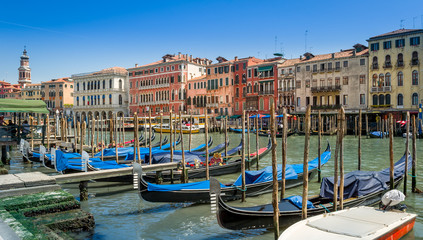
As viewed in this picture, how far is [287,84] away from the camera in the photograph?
33.0m

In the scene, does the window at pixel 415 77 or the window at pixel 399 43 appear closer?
the window at pixel 415 77

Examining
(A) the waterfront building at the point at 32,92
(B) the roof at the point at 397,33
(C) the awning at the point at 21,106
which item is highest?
(B) the roof at the point at 397,33

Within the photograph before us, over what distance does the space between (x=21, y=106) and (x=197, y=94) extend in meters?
28.4

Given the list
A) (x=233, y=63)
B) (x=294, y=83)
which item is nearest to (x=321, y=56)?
(x=294, y=83)

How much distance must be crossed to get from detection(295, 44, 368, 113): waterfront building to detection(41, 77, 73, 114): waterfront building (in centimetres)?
3596

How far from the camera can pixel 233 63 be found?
121ft

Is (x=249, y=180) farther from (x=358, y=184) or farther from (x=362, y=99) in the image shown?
(x=362, y=99)

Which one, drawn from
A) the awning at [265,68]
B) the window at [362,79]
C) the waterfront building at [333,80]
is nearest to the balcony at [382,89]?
the waterfront building at [333,80]

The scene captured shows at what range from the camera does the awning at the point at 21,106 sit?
36.0 ft

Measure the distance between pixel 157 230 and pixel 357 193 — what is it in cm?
366

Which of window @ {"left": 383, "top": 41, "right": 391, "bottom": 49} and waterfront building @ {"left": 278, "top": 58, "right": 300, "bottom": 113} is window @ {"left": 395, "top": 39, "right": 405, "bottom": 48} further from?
waterfront building @ {"left": 278, "top": 58, "right": 300, "bottom": 113}

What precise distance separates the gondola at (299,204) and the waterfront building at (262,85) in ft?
87.0

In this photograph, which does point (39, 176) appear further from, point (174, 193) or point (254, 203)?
point (254, 203)

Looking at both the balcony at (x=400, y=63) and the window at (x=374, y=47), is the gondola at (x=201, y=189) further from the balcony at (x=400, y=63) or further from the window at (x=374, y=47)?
the window at (x=374, y=47)
